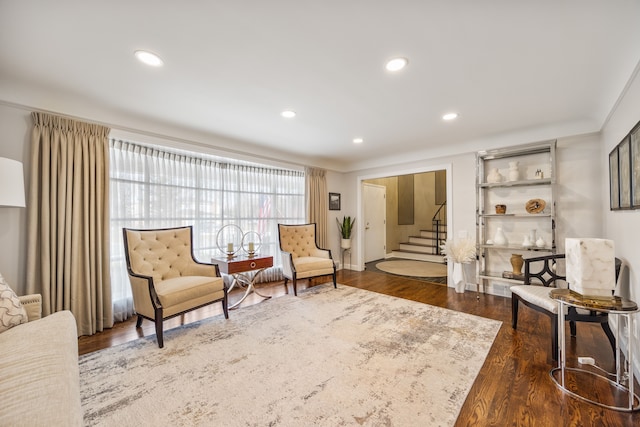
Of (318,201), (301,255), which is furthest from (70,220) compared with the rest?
(318,201)

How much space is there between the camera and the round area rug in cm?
534

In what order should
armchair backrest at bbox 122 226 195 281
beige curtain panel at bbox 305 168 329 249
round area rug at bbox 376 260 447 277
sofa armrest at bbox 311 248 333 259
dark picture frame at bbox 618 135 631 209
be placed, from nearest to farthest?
dark picture frame at bbox 618 135 631 209 < armchair backrest at bbox 122 226 195 281 < sofa armrest at bbox 311 248 333 259 < beige curtain panel at bbox 305 168 329 249 < round area rug at bbox 376 260 447 277

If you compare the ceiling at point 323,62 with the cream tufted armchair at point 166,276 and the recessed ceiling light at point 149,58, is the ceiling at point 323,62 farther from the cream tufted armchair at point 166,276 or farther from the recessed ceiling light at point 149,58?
the cream tufted armchair at point 166,276

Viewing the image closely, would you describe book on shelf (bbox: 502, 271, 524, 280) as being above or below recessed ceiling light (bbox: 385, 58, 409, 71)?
below

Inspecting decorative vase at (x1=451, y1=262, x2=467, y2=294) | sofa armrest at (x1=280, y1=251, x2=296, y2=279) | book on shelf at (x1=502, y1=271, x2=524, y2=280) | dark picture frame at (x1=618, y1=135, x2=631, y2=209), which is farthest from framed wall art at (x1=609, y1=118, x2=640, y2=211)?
sofa armrest at (x1=280, y1=251, x2=296, y2=279)

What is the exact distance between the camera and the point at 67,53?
1.89 m

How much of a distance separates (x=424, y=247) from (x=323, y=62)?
21.2 ft

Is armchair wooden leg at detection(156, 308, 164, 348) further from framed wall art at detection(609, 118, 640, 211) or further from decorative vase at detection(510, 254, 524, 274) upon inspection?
decorative vase at detection(510, 254, 524, 274)

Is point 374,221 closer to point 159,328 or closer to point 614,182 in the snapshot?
point 614,182

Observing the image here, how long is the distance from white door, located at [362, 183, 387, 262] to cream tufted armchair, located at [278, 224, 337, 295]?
1947mm

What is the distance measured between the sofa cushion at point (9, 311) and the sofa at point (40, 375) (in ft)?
0.13

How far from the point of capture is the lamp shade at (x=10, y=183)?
1.90 meters

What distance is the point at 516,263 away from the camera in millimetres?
3539

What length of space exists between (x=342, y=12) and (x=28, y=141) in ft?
10.1
